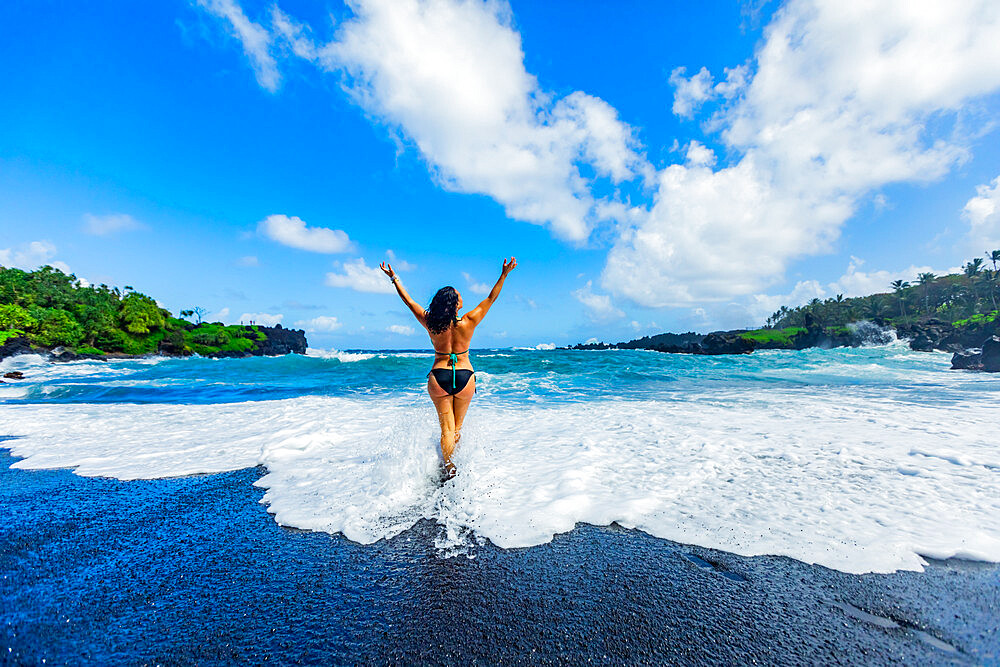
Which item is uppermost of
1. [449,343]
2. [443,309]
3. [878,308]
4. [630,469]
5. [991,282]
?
[991,282]

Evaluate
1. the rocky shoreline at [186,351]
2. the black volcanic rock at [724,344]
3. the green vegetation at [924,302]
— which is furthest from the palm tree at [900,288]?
the rocky shoreline at [186,351]

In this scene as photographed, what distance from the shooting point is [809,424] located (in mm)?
7656

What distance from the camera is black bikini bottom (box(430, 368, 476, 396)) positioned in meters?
4.90

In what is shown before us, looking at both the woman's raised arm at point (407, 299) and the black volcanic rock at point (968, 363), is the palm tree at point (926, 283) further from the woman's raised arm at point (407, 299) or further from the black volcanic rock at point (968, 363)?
the woman's raised arm at point (407, 299)

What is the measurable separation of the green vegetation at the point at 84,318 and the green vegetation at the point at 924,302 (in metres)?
118

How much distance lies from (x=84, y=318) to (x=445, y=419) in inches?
2680

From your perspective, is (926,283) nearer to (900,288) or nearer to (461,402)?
(900,288)

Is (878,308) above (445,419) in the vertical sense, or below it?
above

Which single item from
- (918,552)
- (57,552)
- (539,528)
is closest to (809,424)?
(918,552)

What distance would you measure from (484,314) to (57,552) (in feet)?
15.0

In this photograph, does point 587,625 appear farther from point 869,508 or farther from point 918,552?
point 869,508

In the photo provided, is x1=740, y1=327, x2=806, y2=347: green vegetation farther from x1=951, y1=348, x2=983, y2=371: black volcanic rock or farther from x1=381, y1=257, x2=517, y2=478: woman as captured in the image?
x1=381, y1=257, x2=517, y2=478: woman

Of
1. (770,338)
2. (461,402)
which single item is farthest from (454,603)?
(770,338)

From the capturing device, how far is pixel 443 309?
4.78m
